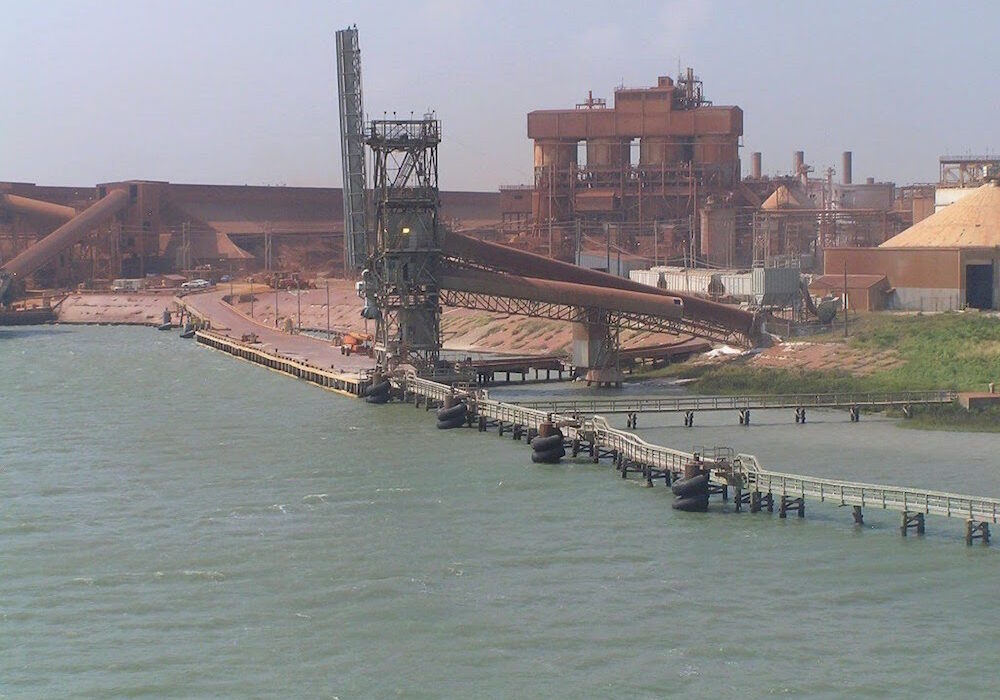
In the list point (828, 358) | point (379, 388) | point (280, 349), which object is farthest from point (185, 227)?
point (828, 358)

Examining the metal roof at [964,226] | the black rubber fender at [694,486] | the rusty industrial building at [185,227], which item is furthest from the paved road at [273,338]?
the black rubber fender at [694,486]

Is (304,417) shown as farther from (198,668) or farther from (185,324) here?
(185,324)

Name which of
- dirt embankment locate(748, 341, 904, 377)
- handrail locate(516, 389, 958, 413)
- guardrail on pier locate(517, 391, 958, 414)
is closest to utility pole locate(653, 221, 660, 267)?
dirt embankment locate(748, 341, 904, 377)

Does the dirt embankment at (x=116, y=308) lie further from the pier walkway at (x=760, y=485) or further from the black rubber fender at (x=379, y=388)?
the pier walkway at (x=760, y=485)

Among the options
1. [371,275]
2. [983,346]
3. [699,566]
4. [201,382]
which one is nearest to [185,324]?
[201,382]

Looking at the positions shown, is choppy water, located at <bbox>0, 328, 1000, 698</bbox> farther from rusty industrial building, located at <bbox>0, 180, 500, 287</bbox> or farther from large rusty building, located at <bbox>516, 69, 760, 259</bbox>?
rusty industrial building, located at <bbox>0, 180, 500, 287</bbox>

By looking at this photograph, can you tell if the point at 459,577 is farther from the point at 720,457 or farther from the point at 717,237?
the point at 717,237
